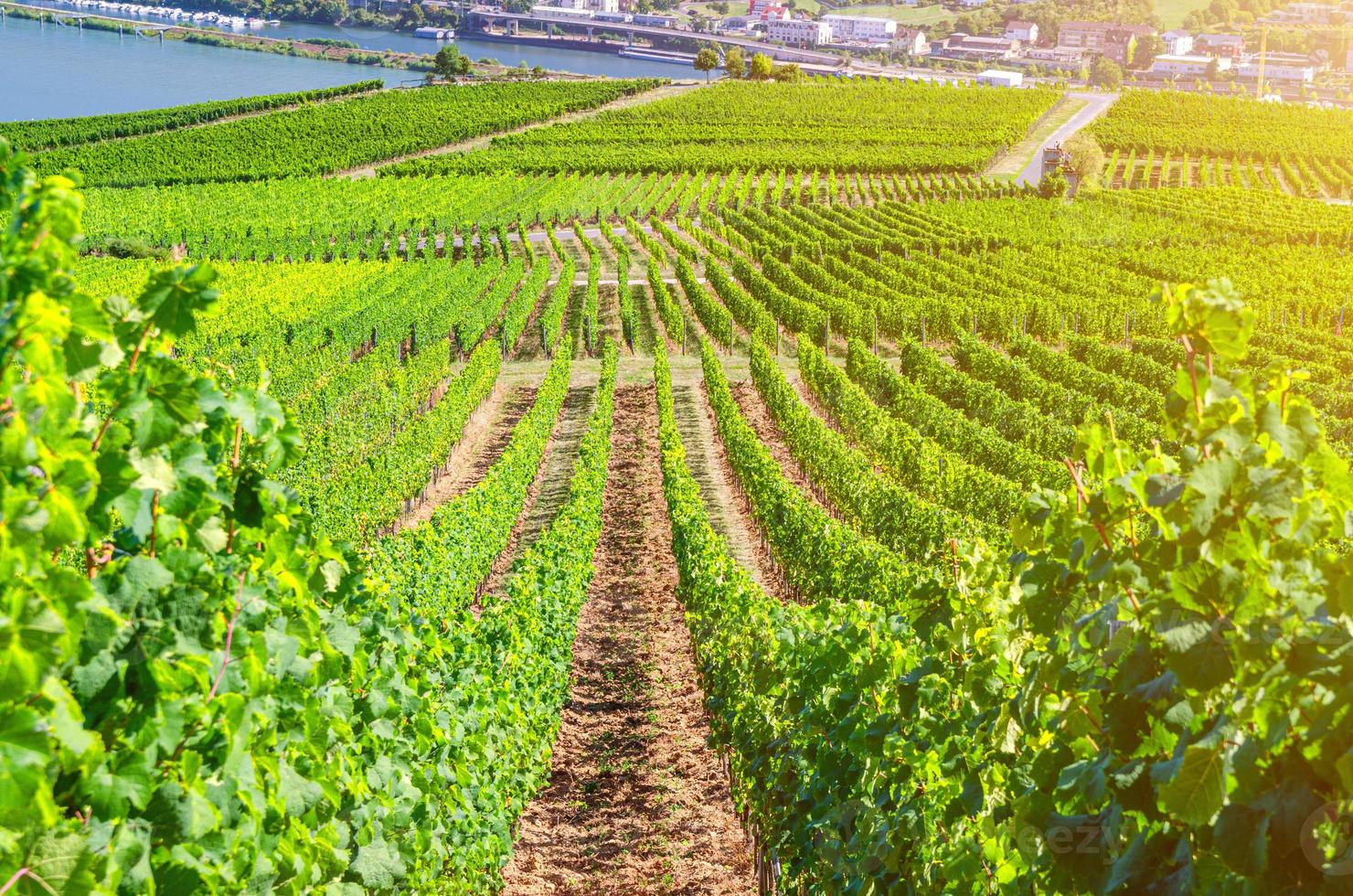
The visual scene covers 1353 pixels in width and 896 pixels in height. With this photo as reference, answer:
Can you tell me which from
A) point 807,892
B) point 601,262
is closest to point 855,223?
point 601,262

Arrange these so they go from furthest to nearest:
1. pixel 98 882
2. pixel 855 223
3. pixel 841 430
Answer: pixel 855 223 → pixel 841 430 → pixel 98 882

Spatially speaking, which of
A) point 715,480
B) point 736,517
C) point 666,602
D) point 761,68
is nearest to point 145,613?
point 666,602

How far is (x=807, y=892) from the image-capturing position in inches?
307

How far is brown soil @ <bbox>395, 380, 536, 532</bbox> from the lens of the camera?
25.7 metres

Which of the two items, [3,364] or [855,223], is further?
[855,223]

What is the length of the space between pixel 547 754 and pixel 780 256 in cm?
4445

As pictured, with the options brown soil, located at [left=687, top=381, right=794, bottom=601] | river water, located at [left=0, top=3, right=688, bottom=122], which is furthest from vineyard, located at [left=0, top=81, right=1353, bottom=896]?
river water, located at [left=0, top=3, right=688, bottom=122]

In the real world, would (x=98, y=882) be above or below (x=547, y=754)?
above

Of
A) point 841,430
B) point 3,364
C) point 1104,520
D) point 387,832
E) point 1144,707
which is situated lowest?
point 841,430

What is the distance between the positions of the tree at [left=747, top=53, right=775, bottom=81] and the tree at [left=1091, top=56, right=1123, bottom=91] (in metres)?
52.3

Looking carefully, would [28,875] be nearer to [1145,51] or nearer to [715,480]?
[715,480]

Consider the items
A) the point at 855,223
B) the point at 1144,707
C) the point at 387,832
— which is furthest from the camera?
the point at 855,223

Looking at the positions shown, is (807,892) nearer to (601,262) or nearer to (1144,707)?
(1144,707)

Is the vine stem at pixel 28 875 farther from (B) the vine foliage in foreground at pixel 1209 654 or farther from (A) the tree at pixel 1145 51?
(A) the tree at pixel 1145 51
